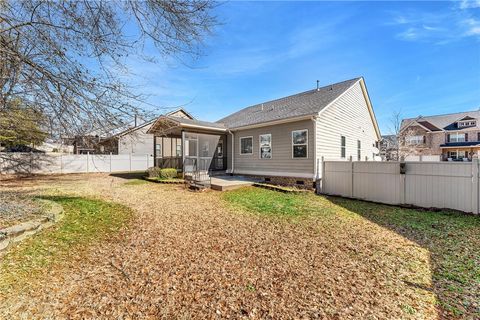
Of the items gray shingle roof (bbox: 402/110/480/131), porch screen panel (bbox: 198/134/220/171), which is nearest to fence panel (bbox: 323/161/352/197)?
porch screen panel (bbox: 198/134/220/171)

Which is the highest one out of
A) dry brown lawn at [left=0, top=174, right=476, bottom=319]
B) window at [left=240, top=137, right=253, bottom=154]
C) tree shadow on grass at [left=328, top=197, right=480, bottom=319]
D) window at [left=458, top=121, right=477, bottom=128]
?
window at [left=458, top=121, right=477, bottom=128]

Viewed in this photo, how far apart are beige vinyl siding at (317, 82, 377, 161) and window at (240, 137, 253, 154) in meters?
4.02

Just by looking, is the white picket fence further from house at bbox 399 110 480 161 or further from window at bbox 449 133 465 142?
window at bbox 449 133 465 142

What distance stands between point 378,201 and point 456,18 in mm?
7153

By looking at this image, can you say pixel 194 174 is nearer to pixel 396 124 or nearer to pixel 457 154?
pixel 396 124

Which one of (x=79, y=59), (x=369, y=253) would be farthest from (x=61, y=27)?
(x=369, y=253)

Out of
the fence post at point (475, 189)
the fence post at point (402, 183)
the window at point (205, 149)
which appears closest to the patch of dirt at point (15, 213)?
the window at point (205, 149)

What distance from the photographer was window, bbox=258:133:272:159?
11.5 meters

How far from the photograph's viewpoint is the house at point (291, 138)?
10.0 m

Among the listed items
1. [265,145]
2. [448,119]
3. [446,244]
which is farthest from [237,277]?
[448,119]

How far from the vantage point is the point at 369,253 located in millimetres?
3789

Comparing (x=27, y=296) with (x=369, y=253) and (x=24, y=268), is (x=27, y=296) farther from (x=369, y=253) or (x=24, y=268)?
(x=369, y=253)

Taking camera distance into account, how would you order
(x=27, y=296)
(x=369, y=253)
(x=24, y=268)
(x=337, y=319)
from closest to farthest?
(x=337, y=319)
(x=27, y=296)
(x=24, y=268)
(x=369, y=253)

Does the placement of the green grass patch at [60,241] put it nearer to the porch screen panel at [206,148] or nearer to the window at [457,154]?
Answer: the porch screen panel at [206,148]
